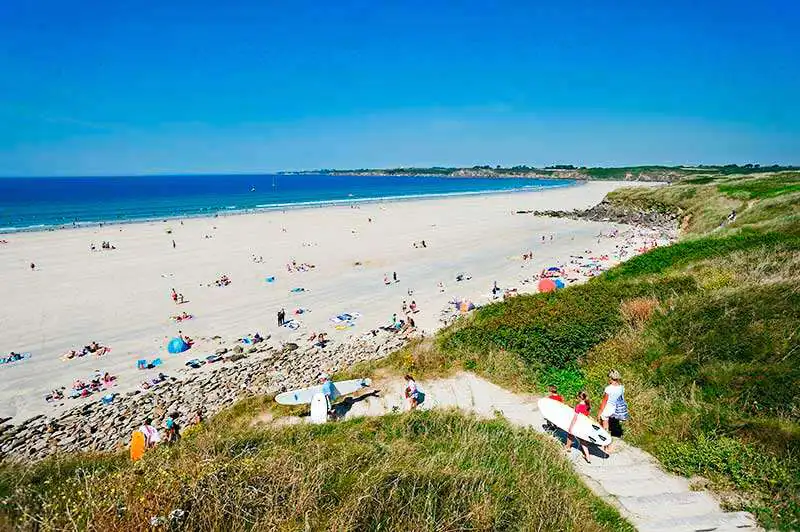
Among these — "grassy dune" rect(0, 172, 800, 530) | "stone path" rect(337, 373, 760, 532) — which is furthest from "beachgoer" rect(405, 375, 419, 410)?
"grassy dune" rect(0, 172, 800, 530)

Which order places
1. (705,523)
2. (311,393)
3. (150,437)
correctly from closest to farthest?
1. (705,523)
2. (150,437)
3. (311,393)

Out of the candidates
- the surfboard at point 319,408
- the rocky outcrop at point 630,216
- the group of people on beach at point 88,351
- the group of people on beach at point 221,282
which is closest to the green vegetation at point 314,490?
the surfboard at point 319,408

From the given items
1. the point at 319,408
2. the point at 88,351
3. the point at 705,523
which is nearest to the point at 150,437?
the point at 319,408

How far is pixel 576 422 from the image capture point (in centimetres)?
789

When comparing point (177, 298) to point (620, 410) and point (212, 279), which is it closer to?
point (212, 279)

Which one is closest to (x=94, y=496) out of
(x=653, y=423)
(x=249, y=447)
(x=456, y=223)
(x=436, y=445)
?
(x=249, y=447)

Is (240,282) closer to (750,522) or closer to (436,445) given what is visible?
(436,445)

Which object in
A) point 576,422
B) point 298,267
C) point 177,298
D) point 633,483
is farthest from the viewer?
point 298,267

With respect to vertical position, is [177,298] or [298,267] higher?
[298,267]

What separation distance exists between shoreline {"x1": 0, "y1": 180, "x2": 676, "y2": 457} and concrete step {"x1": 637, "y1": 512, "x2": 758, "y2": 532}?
431 inches

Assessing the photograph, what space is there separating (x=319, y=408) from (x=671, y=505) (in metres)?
7.11

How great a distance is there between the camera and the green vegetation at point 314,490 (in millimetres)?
4766

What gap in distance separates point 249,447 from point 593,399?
7.19m

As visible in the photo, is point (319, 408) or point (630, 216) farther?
point (630, 216)
